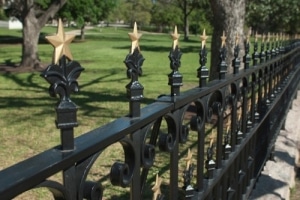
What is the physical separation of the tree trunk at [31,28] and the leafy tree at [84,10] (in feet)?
55.3

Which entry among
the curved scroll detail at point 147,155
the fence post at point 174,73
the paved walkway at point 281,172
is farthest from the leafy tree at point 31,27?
the curved scroll detail at point 147,155

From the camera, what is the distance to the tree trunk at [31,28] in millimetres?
16016

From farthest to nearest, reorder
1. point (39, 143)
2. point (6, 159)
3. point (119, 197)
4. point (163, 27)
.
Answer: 1. point (163, 27)
2. point (39, 143)
3. point (6, 159)
4. point (119, 197)

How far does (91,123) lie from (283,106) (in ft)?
9.49

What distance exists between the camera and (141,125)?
4.95ft

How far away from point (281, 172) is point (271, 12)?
89.2 feet

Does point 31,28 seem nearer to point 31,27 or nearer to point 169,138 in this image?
point 31,27

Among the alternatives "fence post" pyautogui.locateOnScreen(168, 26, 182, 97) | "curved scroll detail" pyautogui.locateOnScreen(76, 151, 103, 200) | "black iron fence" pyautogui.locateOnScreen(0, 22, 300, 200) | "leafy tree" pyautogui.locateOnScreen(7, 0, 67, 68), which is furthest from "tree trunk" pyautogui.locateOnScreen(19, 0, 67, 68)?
"curved scroll detail" pyautogui.locateOnScreen(76, 151, 103, 200)

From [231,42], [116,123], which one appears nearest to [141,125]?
[116,123]

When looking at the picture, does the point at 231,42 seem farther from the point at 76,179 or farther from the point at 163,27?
the point at 163,27

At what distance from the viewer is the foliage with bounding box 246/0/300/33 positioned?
28.1 meters

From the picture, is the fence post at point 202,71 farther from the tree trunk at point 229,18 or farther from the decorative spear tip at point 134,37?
the tree trunk at point 229,18

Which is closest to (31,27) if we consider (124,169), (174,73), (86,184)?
(174,73)

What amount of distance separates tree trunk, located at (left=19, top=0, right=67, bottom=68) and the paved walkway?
12.0m
